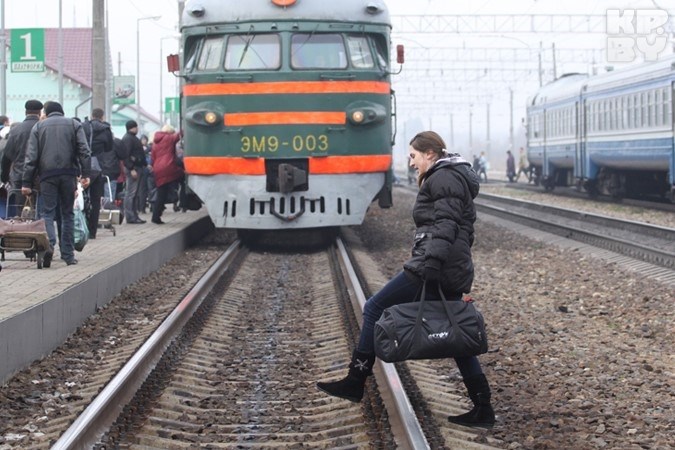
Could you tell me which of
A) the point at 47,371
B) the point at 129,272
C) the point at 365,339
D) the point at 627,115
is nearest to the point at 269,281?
the point at 129,272

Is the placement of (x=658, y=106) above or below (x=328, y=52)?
below

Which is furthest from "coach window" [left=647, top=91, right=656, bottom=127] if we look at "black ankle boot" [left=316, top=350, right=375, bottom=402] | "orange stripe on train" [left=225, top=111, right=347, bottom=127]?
"black ankle boot" [left=316, top=350, right=375, bottom=402]

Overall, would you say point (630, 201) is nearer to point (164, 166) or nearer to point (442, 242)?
point (164, 166)

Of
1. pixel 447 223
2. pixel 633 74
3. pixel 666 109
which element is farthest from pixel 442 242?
pixel 633 74

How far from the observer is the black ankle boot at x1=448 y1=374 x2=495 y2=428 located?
20.3 feet

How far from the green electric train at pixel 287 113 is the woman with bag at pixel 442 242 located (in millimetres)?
8883

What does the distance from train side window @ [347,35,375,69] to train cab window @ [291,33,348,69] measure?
100 millimetres

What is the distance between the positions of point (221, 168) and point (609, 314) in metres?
6.25

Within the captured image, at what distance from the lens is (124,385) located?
6754 mm

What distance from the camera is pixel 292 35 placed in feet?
50.7

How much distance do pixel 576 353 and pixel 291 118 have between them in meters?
7.40

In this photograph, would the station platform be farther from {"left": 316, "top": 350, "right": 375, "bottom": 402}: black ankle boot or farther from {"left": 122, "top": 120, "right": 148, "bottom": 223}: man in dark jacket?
{"left": 316, "top": 350, "right": 375, "bottom": 402}: black ankle boot

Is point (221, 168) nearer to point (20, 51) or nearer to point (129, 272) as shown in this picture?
point (129, 272)
